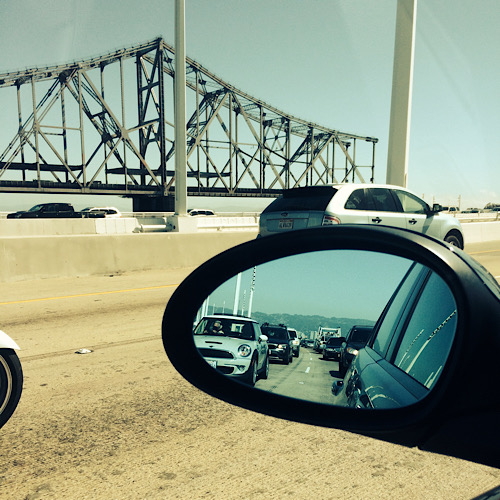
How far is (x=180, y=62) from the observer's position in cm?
1706

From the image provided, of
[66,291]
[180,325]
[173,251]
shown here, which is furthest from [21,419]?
[173,251]

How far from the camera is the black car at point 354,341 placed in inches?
46.4

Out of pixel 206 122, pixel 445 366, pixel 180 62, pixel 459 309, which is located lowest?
pixel 445 366

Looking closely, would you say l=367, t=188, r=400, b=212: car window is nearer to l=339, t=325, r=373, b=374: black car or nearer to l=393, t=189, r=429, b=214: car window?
l=393, t=189, r=429, b=214: car window

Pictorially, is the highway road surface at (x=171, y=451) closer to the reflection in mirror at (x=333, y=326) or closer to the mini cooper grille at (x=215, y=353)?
the reflection in mirror at (x=333, y=326)

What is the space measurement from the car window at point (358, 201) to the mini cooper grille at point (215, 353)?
5.82 metres

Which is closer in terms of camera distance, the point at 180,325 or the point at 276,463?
the point at 180,325

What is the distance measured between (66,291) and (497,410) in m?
9.25

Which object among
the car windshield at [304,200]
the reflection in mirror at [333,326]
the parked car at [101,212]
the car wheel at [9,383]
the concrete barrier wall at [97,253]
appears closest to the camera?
the reflection in mirror at [333,326]

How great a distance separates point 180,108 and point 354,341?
16.7 m

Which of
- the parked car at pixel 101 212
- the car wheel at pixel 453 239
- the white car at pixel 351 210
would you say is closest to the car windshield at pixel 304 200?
the white car at pixel 351 210

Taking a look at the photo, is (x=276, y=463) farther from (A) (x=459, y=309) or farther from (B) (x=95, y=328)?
(B) (x=95, y=328)

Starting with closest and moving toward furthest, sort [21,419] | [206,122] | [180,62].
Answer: [21,419]
[180,62]
[206,122]

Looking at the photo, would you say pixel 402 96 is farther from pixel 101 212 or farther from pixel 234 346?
pixel 101 212
